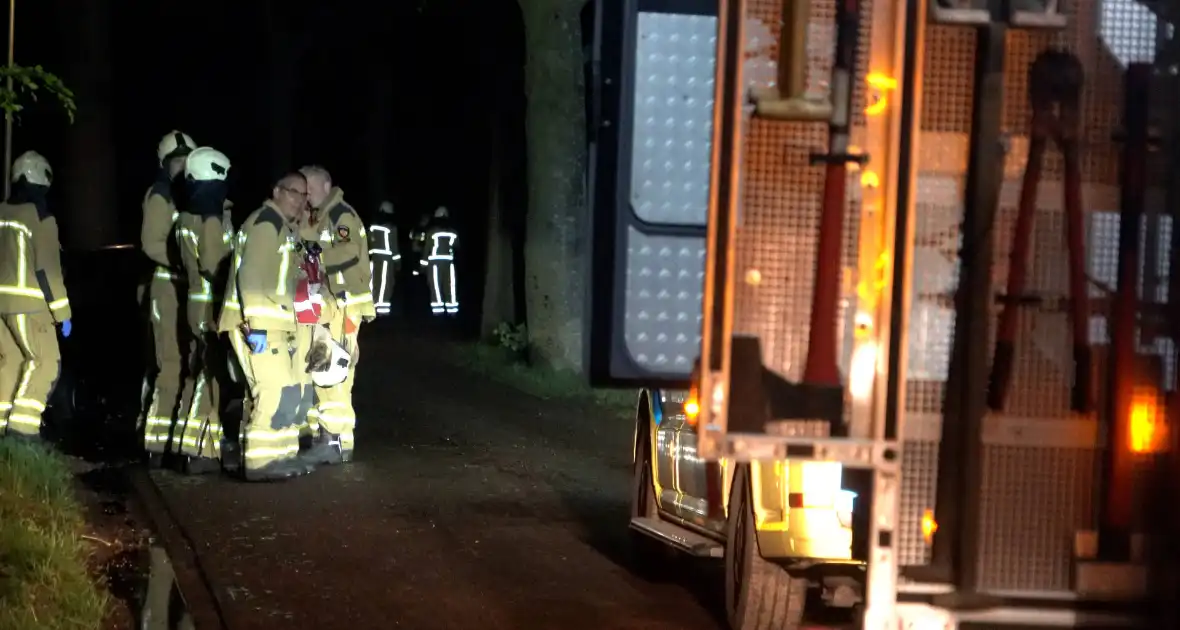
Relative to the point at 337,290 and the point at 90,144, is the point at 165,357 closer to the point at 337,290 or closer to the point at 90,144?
the point at 337,290

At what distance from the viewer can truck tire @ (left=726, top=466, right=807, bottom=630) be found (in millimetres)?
6160

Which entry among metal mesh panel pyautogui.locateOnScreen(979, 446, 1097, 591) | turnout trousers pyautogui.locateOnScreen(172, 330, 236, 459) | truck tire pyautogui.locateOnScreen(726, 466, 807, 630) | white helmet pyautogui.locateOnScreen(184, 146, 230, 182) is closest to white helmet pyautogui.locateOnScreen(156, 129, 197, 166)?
white helmet pyautogui.locateOnScreen(184, 146, 230, 182)

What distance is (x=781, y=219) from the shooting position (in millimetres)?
3799

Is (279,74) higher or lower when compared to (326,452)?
higher

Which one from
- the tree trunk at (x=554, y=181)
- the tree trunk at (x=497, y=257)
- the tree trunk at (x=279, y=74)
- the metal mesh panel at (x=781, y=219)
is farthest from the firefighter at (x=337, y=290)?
the tree trunk at (x=279, y=74)

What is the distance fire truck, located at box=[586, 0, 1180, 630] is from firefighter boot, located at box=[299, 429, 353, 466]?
7.17 m

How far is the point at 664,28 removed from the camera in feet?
14.7

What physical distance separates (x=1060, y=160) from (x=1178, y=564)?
1.04 metres

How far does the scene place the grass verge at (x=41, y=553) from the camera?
20.7ft

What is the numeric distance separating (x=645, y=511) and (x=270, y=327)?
3.07m

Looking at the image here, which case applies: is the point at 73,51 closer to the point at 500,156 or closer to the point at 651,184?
the point at 500,156

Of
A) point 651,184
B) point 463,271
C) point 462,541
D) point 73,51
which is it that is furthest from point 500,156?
point 651,184

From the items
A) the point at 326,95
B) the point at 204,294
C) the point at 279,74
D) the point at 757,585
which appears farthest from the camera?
the point at 326,95

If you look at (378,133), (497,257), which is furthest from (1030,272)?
(378,133)
